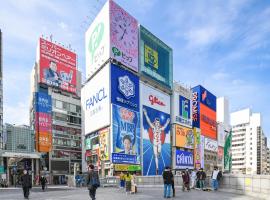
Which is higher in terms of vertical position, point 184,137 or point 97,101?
point 97,101

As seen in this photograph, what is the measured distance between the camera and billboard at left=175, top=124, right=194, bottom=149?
3642 inches

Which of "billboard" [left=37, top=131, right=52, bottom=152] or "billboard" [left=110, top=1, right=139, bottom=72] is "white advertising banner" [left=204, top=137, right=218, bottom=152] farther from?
"billboard" [left=37, top=131, right=52, bottom=152]

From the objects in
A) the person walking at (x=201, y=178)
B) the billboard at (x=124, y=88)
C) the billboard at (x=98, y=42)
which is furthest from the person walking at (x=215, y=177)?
the billboard at (x=98, y=42)

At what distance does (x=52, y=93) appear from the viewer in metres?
84.2

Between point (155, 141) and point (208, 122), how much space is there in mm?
39075

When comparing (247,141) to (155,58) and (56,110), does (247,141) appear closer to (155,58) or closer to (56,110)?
(155,58)

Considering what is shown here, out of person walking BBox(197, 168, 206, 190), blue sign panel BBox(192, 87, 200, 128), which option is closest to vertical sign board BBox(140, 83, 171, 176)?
blue sign panel BBox(192, 87, 200, 128)

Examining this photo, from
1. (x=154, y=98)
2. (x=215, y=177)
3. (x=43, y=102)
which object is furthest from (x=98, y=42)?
(x=215, y=177)

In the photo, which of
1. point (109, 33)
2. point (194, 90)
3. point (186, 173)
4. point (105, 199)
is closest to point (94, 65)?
point (109, 33)

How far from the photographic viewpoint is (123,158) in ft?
227

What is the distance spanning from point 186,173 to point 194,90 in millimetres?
87094

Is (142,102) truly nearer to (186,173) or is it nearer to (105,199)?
(186,173)

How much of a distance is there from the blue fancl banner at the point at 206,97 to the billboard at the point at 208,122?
134cm

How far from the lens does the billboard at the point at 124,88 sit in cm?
7038
